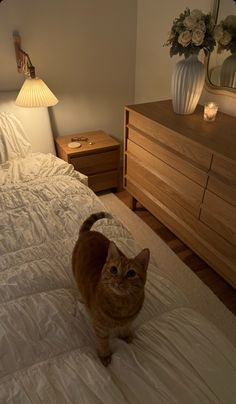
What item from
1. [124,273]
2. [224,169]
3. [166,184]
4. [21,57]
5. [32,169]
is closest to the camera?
[124,273]

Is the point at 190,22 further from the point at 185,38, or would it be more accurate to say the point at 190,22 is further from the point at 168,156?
the point at 168,156

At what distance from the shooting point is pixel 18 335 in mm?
979

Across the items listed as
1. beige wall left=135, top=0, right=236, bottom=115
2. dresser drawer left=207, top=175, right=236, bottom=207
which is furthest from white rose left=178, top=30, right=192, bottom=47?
dresser drawer left=207, top=175, right=236, bottom=207

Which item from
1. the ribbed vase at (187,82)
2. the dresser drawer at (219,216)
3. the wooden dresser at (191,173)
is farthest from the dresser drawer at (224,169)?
the ribbed vase at (187,82)

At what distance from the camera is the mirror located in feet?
5.61

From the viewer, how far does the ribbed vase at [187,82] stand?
1.78 meters

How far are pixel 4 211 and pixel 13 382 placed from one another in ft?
3.36

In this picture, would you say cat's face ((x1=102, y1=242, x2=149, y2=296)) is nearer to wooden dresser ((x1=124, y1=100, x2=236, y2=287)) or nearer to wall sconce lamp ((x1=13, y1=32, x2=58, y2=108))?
wooden dresser ((x1=124, y1=100, x2=236, y2=287))

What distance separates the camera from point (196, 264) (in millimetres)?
1970

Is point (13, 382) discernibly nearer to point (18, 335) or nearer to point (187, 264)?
point (18, 335)

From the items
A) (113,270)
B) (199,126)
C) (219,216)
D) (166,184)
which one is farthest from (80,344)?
(199,126)

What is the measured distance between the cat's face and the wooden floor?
105 centimetres

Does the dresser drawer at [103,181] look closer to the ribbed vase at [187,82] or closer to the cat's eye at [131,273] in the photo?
the ribbed vase at [187,82]

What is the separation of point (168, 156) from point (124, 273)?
3.67 ft
